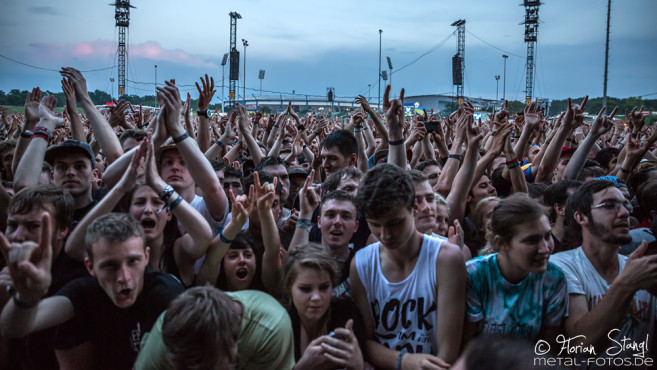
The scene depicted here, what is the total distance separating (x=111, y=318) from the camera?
Answer: 235cm

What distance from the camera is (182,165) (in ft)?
12.2

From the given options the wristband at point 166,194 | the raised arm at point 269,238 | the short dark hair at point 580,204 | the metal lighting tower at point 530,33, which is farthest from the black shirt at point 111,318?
the metal lighting tower at point 530,33

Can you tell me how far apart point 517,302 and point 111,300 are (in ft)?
7.28

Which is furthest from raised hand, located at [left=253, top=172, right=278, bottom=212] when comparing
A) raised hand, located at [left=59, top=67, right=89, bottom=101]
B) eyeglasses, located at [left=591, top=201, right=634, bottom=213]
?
raised hand, located at [left=59, top=67, right=89, bottom=101]

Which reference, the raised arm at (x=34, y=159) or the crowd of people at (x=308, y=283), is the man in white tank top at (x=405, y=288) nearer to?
the crowd of people at (x=308, y=283)

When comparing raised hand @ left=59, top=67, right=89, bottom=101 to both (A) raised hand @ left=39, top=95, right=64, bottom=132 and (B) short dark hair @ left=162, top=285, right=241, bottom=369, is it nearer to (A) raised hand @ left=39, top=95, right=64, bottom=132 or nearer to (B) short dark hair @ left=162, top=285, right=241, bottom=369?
(A) raised hand @ left=39, top=95, right=64, bottom=132

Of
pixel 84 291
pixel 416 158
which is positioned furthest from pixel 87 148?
pixel 416 158

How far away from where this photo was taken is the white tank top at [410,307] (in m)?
2.43

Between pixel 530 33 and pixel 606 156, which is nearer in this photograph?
pixel 606 156

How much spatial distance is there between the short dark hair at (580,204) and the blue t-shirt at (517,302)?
73 cm

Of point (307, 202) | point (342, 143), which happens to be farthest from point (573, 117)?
point (307, 202)

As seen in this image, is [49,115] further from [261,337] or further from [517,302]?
[517,302]

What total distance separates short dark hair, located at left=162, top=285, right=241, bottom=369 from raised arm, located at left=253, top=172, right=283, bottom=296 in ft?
3.61

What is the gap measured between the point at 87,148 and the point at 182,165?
786 mm
